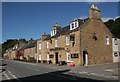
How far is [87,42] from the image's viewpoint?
1490 inches

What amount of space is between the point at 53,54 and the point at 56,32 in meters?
5.54

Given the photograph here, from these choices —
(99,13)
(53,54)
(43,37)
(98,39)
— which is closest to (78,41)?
(98,39)

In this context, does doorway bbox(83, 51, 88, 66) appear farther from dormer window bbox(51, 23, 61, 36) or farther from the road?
dormer window bbox(51, 23, 61, 36)

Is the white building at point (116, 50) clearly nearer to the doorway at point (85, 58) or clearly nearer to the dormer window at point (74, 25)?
the doorway at point (85, 58)

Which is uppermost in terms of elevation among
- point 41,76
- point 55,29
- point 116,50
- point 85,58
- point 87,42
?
point 55,29

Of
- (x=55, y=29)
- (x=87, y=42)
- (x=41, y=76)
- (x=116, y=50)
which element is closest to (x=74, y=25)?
(x=87, y=42)

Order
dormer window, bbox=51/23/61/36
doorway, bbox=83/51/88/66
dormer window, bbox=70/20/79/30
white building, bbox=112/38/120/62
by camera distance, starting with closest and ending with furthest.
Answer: doorway, bbox=83/51/88/66, dormer window, bbox=70/20/79/30, white building, bbox=112/38/120/62, dormer window, bbox=51/23/61/36

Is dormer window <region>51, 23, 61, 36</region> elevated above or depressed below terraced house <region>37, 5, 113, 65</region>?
above

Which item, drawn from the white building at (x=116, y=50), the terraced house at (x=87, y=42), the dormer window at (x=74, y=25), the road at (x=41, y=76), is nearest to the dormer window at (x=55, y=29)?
the terraced house at (x=87, y=42)

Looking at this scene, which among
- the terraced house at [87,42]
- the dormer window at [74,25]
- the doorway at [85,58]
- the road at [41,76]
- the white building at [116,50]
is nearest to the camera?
the road at [41,76]

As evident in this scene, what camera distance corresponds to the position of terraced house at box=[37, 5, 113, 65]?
37.2 meters

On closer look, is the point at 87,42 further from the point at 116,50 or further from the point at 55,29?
the point at 55,29

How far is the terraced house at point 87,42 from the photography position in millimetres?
37250

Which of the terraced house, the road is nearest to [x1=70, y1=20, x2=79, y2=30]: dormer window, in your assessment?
the terraced house
